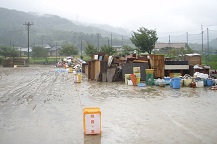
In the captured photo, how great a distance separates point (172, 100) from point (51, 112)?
5.62 meters

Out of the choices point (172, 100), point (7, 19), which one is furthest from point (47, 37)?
point (172, 100)

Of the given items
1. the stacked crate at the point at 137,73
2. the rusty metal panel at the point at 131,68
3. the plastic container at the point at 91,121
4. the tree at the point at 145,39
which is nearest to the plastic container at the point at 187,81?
the stacked crate at the point at 137,73

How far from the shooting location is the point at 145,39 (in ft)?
111

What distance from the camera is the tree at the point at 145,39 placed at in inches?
1336

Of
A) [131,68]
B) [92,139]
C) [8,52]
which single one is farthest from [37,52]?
[92,139]

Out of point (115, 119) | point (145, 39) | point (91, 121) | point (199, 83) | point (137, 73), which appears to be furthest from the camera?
point (145, 39)

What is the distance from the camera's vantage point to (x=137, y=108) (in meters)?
9.95

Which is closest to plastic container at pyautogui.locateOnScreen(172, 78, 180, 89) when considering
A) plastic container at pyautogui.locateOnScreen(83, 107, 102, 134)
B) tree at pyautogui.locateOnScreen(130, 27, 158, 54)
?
plastic container at pyautogui.locateOnScreen(83, 107, 102, 134)

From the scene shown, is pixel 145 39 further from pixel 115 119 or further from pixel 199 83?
pixel 115 119

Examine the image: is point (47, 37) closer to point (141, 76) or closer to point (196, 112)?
point (141, 76)

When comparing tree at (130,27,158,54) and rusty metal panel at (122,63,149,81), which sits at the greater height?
tree at (130,27,158,54)

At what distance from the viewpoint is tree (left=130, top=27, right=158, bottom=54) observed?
33.9 m

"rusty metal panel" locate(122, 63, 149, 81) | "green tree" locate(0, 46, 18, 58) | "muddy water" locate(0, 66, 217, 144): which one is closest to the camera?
"muddy water" locate(0, 66, 217, 144)

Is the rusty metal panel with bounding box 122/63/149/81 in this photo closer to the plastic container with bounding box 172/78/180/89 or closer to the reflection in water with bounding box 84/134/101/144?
the plastic container with bounding box 172/78/180/89
